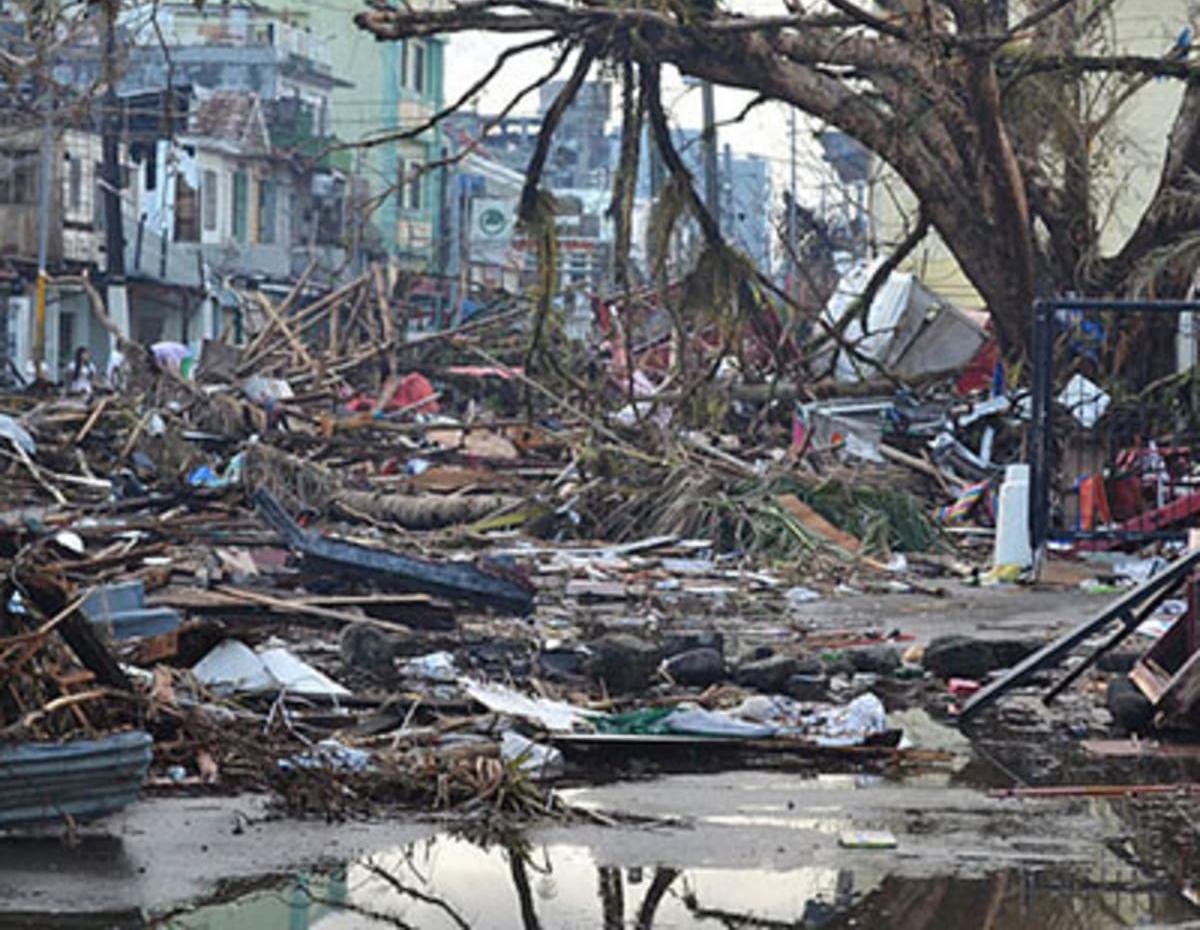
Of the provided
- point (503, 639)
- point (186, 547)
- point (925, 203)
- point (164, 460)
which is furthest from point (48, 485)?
point (503, 639)

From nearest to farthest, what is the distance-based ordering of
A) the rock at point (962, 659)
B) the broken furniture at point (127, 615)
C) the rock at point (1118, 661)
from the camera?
the broken furniture at point (127, 615) < the rock at point (1118, 661) < the rock at point (962, 659)

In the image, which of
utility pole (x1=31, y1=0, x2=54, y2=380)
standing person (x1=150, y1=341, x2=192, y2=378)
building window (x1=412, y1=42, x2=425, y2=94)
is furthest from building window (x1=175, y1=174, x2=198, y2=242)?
standing person (x1=150, y1=341, x2=192, y2=378)

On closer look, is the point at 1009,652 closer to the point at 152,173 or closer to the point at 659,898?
the point at 659,898

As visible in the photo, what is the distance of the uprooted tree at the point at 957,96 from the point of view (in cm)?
1725

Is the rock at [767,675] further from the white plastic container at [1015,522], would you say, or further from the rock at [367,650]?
the white plastic container at [1015,522]

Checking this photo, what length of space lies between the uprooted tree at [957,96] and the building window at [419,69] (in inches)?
2541

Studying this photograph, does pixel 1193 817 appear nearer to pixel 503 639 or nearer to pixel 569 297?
pixel 503 639

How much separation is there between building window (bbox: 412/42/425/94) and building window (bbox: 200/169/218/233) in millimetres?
19393

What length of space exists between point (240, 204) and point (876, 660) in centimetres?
5862

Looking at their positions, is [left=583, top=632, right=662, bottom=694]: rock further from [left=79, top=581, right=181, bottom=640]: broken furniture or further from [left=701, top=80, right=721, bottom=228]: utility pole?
[left=701, top=80, right=721, bottom=228]: utility pole

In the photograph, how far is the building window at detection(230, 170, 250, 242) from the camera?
6756 centimetres

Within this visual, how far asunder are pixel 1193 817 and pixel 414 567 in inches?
259

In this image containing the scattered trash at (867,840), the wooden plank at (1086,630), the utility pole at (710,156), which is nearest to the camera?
the scattered trash at (867,840)

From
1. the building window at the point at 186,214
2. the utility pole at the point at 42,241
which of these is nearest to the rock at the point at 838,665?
the utility pole at the point at 42,241
